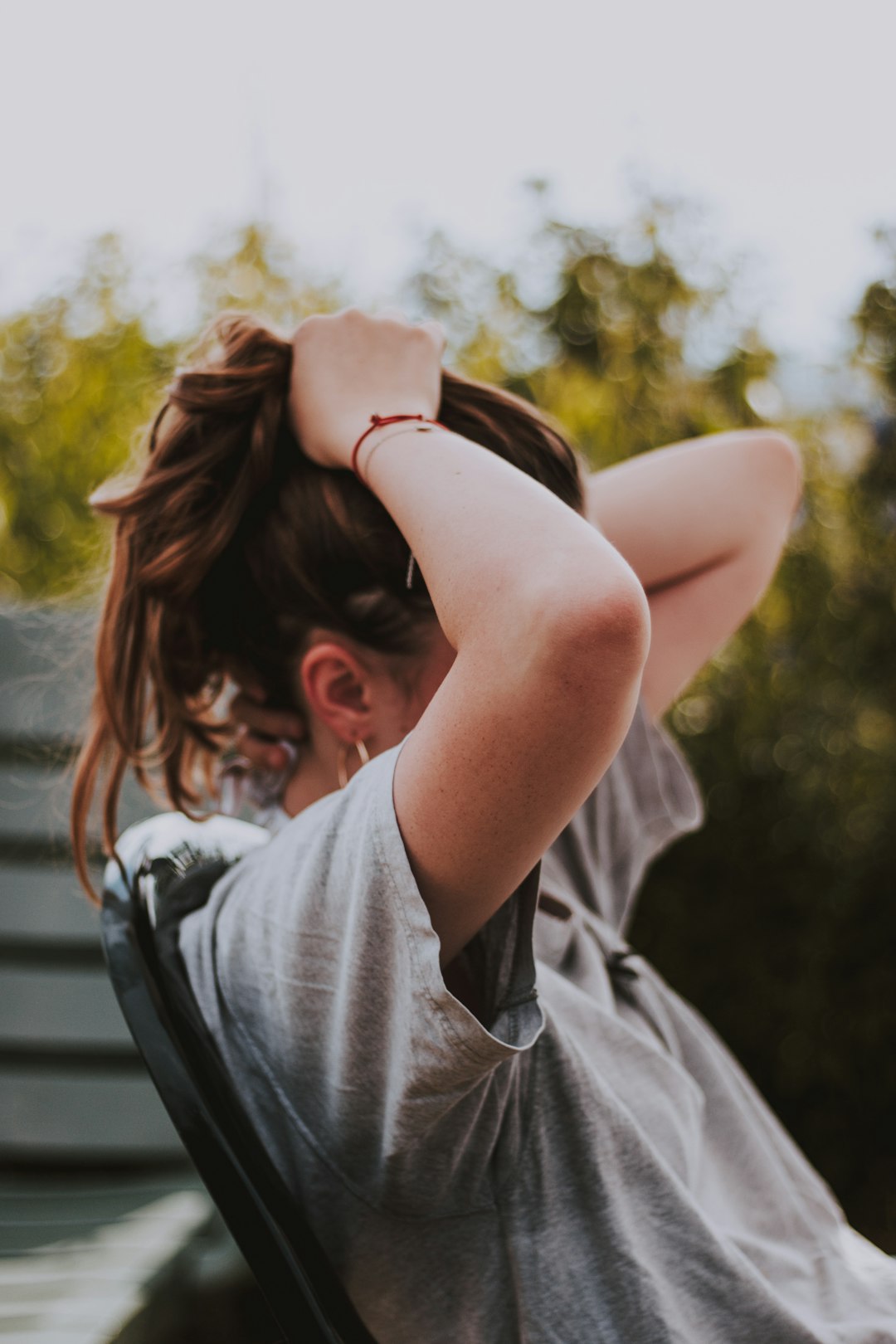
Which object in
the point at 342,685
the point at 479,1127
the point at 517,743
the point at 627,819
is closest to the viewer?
the point at 517,743

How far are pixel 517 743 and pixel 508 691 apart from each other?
0.10 ft

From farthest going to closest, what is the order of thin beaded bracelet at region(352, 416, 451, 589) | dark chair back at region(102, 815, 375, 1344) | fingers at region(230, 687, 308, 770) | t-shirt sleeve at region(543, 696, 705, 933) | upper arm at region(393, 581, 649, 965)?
t-shirt sleeve at region(543, 696, 705, 933), fingers at region(230, 687, 308, 770), thin beaded bracelet at region(352, 416, 451, 589), dark chair back at region(102, 815, 375, 1344), upper arm at region(393, 581, 649, 965)

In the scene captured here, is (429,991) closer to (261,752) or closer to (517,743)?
(517,743)

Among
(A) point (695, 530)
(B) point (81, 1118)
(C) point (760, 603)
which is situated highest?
(A) point (695, 530)

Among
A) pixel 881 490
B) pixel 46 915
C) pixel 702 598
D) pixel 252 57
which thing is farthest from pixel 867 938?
pixel 252 57

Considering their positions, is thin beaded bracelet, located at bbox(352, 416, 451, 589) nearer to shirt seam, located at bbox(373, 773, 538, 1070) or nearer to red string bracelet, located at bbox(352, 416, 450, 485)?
red string bracelet, located at bbox(352, 416, 450, 485)

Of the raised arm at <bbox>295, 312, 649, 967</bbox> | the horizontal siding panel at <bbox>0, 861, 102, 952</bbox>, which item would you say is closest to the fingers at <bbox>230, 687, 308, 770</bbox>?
the raised arm at <bbox>295, 312, 649, 967</bbox>

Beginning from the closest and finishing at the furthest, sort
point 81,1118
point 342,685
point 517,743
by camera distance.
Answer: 1. point 517,743
2. point 342,685
3. point 81,1118

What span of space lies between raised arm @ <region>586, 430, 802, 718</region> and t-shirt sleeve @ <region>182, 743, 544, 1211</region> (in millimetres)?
610

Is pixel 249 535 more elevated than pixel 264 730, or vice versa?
pixel 249 535

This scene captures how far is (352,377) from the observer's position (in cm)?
98

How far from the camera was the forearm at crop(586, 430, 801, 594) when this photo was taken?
1344mm

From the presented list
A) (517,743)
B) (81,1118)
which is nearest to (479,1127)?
(517,743)

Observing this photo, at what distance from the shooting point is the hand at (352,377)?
3.14ft
